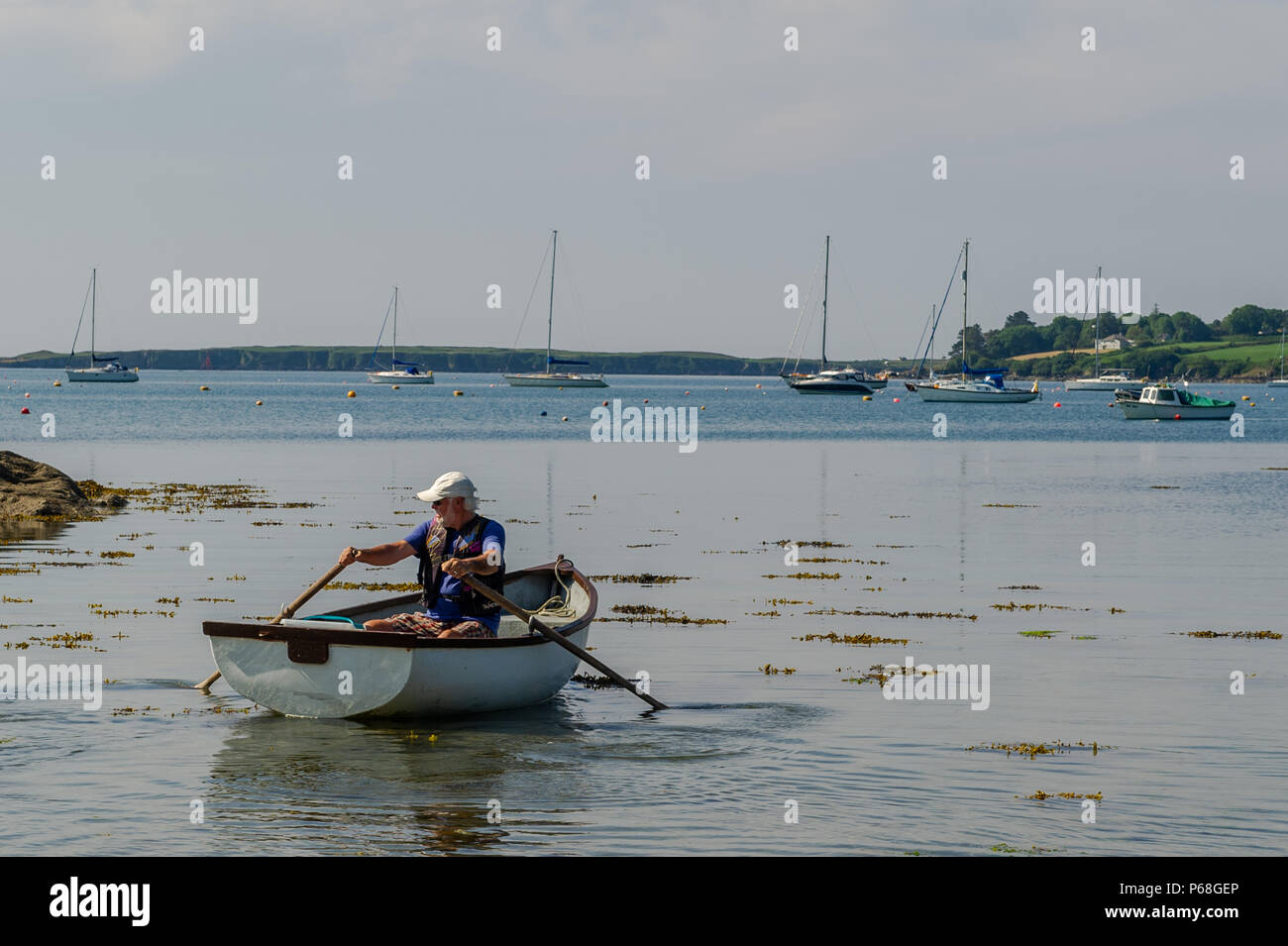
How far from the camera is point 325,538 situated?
33.3m

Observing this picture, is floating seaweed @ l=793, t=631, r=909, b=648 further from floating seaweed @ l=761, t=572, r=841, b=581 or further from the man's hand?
the man's hand

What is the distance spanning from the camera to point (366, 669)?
618 inches

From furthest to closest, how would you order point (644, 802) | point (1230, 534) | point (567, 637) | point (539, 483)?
point (539, 483) < point (1230, 534) < point (567, 637) < point (644, 802)

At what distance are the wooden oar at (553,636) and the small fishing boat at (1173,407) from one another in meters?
108

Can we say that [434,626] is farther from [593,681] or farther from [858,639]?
[858,639]

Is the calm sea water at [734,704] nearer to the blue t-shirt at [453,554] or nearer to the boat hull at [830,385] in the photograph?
the blue t-shirt at [453,554]

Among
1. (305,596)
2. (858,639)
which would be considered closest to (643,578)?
(858,639)

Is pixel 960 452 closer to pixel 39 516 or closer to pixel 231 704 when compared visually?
pixel 39 516

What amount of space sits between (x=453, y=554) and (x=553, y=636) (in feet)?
4.72

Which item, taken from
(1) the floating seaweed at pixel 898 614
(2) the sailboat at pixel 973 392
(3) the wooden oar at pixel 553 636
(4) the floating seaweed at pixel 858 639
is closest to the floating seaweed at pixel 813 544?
(1) the floating seaweed at pixel 898 614

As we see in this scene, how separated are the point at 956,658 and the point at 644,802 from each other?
26.1 ft
